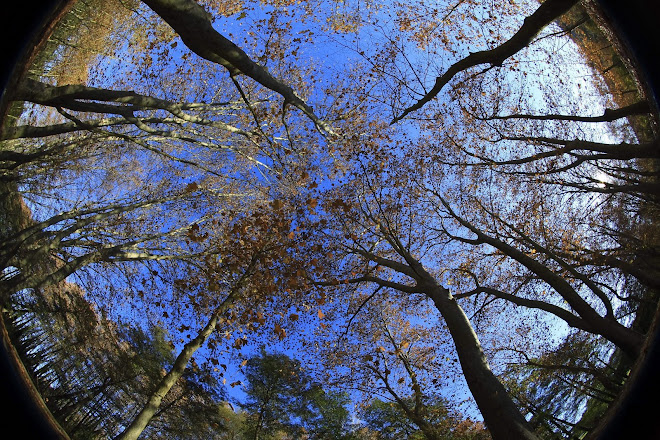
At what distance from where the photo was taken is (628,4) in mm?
2188

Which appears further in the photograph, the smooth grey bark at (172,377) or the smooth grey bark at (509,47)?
the smooth grey bark at (172,377)

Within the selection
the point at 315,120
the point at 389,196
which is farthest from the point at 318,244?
the point at 315,120

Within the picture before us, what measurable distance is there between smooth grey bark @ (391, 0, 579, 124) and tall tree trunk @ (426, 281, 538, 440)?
306 cm

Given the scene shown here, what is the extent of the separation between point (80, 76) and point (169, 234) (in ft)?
8.26

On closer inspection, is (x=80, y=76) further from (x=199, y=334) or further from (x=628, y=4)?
(x=628, y=4)

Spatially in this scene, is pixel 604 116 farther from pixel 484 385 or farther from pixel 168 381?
pixel 168 381

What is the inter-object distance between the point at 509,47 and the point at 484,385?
13.7ft

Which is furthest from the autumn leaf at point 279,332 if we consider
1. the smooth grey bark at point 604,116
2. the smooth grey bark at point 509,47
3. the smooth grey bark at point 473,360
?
the smooth grey bark at point 604,116

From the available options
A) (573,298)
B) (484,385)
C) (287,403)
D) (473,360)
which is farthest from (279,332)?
(573,298)

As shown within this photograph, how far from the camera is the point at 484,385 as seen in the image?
4258 mm

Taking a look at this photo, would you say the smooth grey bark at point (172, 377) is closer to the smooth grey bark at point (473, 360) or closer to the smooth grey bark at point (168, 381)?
the smooth grey bark at point (168, 381)

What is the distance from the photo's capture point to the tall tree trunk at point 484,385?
3855 millimetres

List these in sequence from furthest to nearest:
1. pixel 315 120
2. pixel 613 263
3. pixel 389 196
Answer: pixel 389 196
pixel 315 120
pixel 613 263

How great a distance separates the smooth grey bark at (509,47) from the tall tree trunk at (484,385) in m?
3.06
